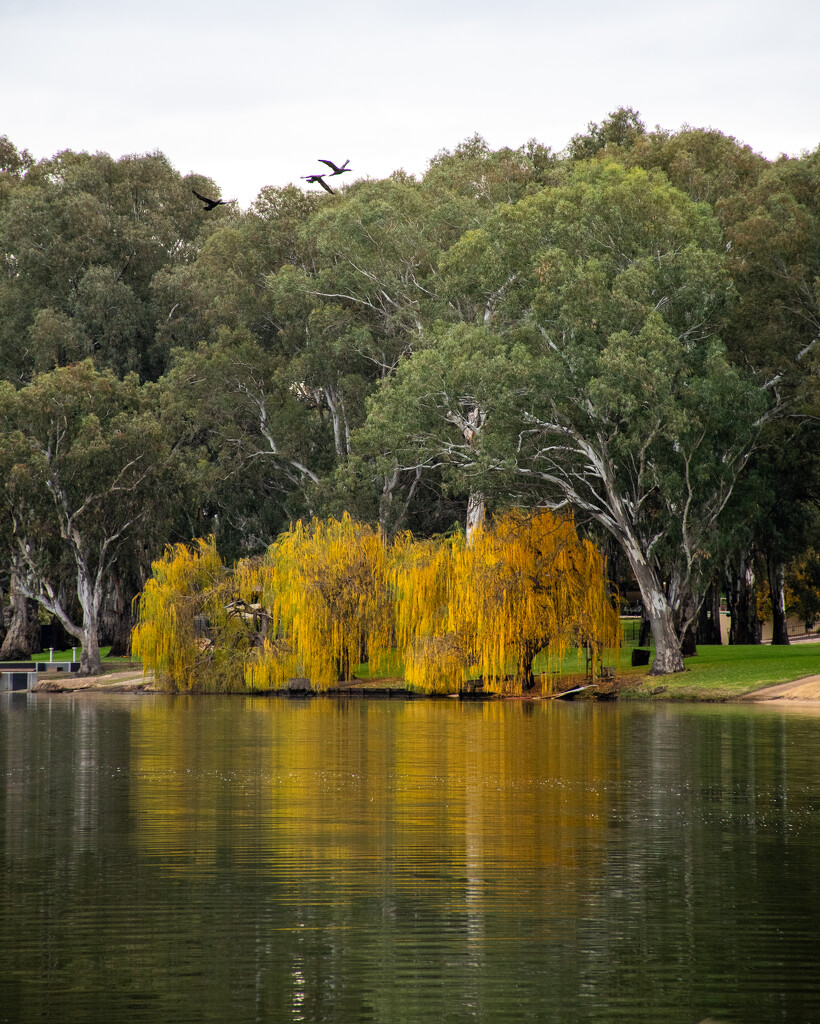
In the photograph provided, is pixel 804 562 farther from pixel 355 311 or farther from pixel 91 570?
pixel 91 570

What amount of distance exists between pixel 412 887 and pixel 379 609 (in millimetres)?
40005

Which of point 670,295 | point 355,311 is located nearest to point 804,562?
point 355,311

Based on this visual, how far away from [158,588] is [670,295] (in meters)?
23.4

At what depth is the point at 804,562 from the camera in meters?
86.2

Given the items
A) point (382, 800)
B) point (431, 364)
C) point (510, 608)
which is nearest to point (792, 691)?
point (510, 608)

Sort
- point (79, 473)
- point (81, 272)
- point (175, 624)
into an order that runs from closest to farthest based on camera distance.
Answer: point (175, 624)
point (79, 473)
point (81, 272)

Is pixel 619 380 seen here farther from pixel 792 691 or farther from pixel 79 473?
pixel 79 473

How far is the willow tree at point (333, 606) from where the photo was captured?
170 ft

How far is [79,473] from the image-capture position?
2539 inches

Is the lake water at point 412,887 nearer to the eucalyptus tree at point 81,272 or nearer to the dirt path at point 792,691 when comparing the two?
the dirt path at point 792,691

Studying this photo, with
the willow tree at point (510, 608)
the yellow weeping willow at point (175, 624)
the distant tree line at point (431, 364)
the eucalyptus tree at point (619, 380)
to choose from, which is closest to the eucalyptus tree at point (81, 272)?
the distant tree line at point (431, 364)

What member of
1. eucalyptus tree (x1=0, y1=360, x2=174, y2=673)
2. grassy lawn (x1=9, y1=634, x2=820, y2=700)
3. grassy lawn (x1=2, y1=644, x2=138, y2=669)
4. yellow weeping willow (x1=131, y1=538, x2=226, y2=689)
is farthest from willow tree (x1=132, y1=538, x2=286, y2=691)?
grassy lawn (x1=2, y1=644, x2=138, y2=669)

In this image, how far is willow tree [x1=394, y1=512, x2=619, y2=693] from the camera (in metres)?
47.3

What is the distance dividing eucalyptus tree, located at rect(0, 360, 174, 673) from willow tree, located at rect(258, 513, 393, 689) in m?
15.9
